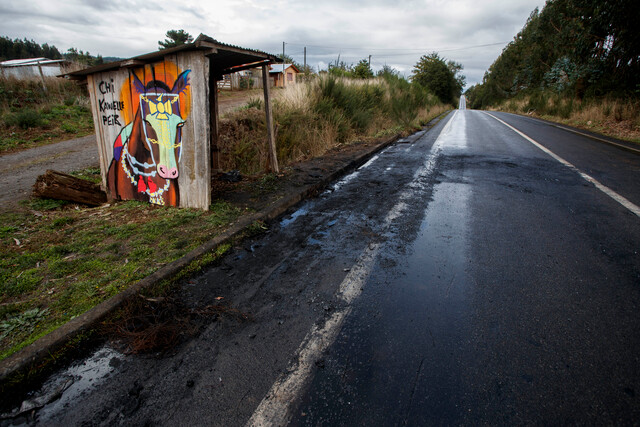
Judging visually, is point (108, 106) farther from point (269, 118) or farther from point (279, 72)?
point (279, 72)

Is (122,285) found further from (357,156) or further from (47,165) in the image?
(47,165)

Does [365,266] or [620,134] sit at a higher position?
[620,134]

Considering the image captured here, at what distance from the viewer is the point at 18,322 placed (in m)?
2.29

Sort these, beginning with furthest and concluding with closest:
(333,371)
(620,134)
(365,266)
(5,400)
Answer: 1. (620,134)
2. (365,266)
3. (333,371)
4. (5,400)

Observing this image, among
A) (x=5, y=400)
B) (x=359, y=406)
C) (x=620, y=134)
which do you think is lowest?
(x=5, y=400)

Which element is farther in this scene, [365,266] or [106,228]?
[106,228]

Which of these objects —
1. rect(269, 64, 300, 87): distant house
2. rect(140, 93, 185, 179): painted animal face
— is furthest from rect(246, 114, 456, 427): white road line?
rect(269, 64, 300, 87): distant house

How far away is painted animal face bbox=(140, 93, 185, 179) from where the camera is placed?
14.2ft

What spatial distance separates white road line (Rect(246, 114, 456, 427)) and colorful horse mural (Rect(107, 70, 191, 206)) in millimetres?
2998

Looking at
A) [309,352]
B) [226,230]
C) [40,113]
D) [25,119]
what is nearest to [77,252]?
[226,230]

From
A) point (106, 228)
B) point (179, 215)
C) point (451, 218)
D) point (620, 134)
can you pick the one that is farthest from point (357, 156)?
point (620, 134)

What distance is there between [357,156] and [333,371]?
6.86m

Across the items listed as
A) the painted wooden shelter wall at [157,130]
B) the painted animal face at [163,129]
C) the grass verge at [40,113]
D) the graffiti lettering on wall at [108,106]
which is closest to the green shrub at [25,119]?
the grass verge at [40,113]

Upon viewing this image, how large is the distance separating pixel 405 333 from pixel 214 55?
452 cm
